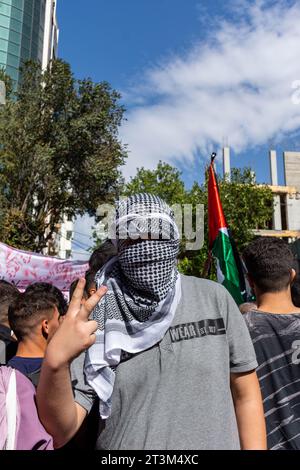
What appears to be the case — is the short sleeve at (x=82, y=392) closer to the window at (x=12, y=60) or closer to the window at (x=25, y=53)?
the window at (x=12, y=60)

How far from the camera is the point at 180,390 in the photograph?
146 cm

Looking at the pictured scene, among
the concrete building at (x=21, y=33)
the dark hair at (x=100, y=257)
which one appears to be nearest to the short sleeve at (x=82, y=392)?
the dark hair at (x=100, y=257)

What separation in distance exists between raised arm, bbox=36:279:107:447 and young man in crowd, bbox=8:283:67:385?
900 mm

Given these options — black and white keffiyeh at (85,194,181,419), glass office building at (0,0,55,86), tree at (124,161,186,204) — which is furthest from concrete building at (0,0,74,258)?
black and white keffiyeh at (85,194,181,419)

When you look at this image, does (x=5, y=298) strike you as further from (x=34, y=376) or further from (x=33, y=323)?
(x=34, y=376)

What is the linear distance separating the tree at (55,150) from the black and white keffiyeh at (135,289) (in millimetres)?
14600

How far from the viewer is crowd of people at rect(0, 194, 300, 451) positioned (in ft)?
4.62

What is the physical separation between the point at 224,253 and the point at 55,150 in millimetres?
13089

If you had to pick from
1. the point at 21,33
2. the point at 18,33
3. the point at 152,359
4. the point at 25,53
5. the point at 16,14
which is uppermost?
the point at 16,14

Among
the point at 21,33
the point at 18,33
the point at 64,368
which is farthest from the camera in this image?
the point at 21,33

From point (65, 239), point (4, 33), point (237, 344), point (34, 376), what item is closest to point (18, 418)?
point (34, 376)

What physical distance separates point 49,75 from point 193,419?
56.7ft

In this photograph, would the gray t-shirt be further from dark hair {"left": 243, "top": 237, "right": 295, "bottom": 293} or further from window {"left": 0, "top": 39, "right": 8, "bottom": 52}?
window {"left": 0, "top": 39, "right": 8, "bottom": 52}
